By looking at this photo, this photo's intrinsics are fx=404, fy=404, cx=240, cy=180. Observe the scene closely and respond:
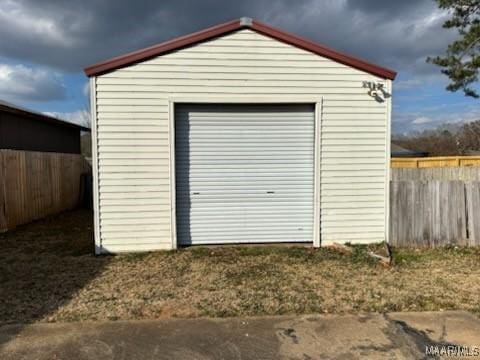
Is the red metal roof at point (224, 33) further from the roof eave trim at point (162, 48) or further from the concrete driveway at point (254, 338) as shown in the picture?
the concrete driveway at point (254, 338)

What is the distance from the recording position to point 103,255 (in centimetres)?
697

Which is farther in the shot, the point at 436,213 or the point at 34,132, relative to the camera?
the point at 34,132

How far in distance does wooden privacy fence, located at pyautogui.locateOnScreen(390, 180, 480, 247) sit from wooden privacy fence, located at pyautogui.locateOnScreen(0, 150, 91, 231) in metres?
8.71

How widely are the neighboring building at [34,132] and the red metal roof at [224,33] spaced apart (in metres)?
5.70

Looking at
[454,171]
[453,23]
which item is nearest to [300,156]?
[454,171]

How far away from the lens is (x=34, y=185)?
434 inches

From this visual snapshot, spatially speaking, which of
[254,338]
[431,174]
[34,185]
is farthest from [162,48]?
[431,174]

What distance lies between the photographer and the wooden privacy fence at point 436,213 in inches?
286

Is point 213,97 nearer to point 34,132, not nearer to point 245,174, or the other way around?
point 245,174

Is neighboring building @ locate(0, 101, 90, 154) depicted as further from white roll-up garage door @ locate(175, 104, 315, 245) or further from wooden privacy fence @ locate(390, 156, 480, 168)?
wooden privacy fence @ locate(390, 156, 480, 168)

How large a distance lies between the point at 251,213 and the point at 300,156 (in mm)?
1392

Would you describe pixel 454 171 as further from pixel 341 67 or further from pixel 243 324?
pixel 243 324

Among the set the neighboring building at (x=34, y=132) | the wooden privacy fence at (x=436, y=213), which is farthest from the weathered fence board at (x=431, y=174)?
the neighboring building at (x=34, y=132)

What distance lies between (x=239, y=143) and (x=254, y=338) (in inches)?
167
